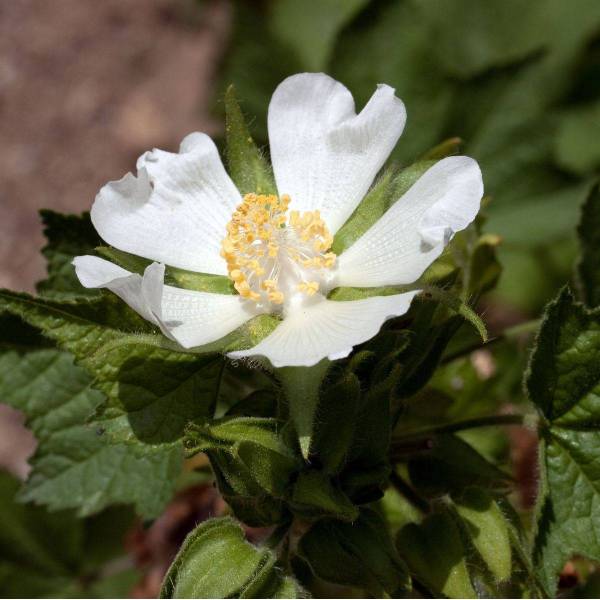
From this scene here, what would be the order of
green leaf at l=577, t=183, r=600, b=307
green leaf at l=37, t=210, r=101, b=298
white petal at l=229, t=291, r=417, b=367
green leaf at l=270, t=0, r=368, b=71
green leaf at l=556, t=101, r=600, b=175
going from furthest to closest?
green leaf at l=270, t=0, r=368, b=71 < green leaf at l=556, t=101, r=600, b=175 < green leaf at l=577, t=183, r=600, b=307 < green leaf at l=37, t=210, r=101, b=298 < white petal at l=229, t=291, r=417, b=367

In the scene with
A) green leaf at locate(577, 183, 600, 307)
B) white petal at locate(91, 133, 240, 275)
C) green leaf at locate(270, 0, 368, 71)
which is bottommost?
green leaf at locate(577, 183, 600, 307)

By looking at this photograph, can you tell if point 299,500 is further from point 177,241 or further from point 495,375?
point 495,375

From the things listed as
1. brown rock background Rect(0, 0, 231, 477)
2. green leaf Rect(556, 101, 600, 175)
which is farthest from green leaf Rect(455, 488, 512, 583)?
brown rock background Rect(0, 0, 231, 477)

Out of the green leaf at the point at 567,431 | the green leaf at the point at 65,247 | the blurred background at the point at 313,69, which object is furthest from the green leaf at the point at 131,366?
the blurred background at the point at 313,69

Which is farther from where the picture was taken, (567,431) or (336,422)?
(567,431)

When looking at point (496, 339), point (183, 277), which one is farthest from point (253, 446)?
point (496, 339)

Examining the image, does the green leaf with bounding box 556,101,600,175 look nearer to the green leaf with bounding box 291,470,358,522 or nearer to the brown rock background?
the brown rock background

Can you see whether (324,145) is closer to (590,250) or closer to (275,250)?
(275,250)

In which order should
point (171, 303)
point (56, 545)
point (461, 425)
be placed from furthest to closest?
point (56, 545)
point (461, 425)
point (171, 303)
